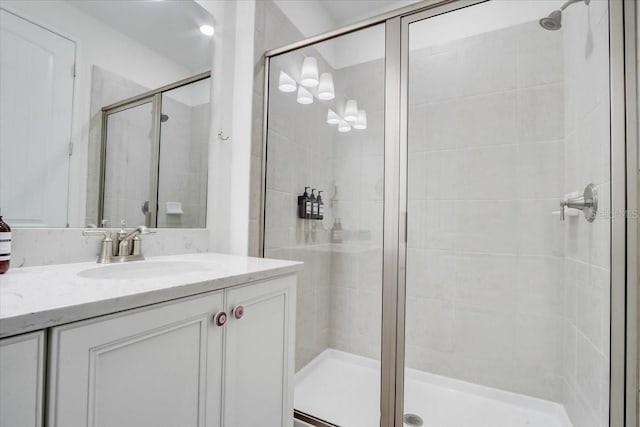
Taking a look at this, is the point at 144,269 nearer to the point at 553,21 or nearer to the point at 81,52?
the point at 81,52

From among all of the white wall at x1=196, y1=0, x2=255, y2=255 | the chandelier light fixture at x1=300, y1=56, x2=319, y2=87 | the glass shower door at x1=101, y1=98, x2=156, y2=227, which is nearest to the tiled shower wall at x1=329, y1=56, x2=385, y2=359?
the chandelier light fixture at x1=300, y1=56, x2=319, y2=87

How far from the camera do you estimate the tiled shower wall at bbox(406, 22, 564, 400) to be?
1.54 m

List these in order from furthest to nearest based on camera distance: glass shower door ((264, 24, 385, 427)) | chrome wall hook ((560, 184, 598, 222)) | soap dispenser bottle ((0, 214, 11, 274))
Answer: glass shower door ((264, 24, 385, 427))
chrome wall hook ((560, 184, 598, 222))
soap dispenser bottle ((0, 214, 11, 274))

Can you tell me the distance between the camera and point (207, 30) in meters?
1.54

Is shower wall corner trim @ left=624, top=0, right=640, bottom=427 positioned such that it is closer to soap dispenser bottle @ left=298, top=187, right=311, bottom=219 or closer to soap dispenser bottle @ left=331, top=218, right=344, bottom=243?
soap dispenser bottle @ left=331, top=218, right=344, bottom=243

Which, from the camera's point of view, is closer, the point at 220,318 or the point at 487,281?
the point at 220,318

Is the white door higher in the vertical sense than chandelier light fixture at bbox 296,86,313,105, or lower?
lower

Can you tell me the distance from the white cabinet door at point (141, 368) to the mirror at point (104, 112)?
0.61m

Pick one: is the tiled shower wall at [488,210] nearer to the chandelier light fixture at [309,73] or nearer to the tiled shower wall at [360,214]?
the tiled shower wall at [360,214]

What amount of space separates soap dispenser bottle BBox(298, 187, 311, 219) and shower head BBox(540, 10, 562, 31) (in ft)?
4.65

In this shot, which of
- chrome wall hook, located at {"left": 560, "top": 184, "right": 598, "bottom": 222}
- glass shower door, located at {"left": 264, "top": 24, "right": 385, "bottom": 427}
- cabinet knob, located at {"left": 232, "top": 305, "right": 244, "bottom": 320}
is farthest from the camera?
glass shower door, located at {"left": 264, "top": 24, "right": 385, "bottom": 427}

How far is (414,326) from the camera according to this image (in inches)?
60.9

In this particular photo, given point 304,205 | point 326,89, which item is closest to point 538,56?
point 326,89

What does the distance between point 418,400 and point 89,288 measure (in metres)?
1.49
